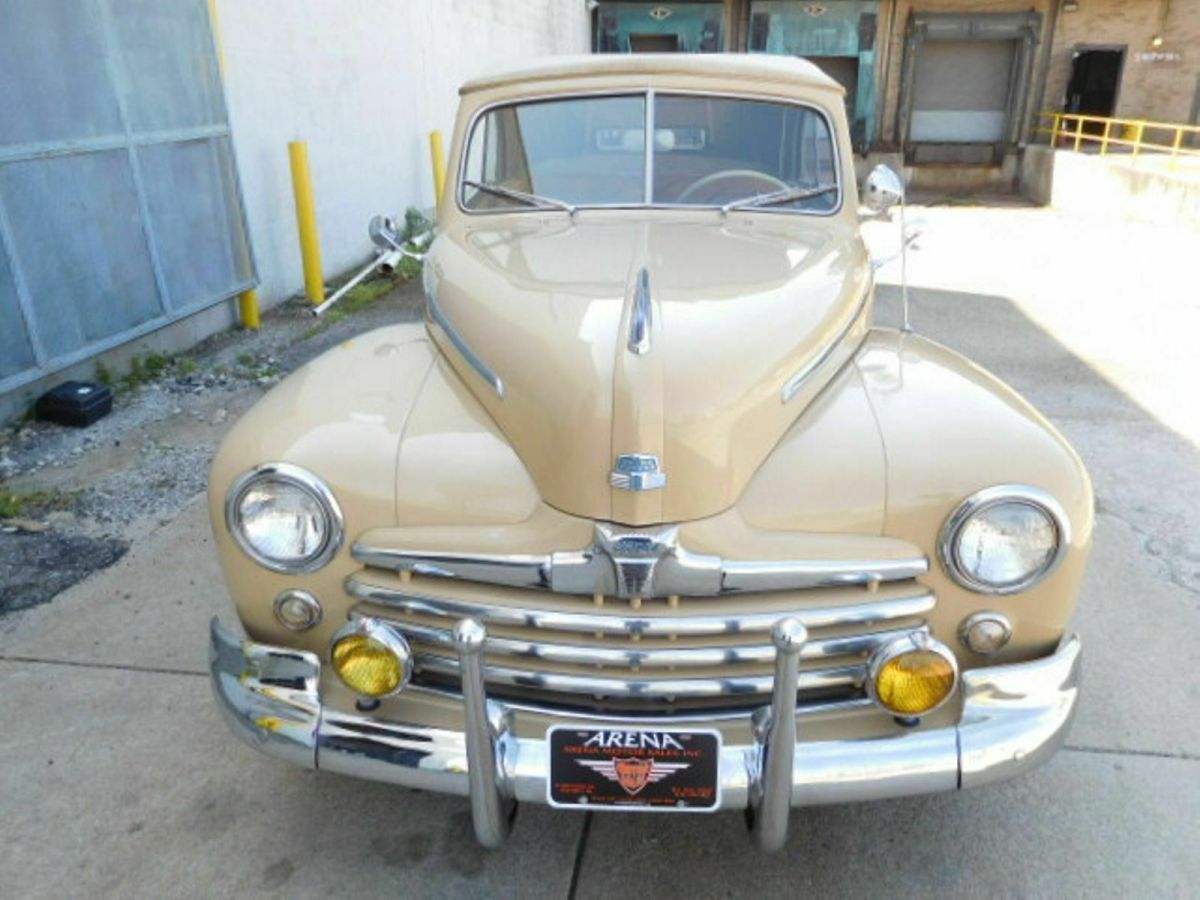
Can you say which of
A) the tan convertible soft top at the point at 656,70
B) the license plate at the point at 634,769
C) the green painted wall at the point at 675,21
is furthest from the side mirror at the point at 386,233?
the green painted wall at the point at 675,21

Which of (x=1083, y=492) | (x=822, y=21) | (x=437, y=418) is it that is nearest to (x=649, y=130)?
(x=437, y=418)

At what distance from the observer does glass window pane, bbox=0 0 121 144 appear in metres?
4.26

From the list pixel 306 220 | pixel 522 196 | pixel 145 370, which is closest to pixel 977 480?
pixel 522 196

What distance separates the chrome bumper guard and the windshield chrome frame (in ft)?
5.62

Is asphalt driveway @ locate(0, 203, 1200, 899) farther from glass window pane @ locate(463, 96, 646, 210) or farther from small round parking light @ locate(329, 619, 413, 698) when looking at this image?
glass window pane @ locate(463, 96, 646, 210)

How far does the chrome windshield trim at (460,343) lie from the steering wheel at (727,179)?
93 centimetres

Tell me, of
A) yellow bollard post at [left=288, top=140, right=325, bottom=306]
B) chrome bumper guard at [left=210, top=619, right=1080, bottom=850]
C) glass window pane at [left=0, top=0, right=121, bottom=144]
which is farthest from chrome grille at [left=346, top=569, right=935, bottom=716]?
yellow bollard post at [left=288, top=140, right=325, bottom=306]

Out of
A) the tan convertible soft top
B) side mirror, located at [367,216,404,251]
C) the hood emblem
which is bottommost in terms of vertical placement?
the hood emblem

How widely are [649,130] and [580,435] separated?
5.29 ft

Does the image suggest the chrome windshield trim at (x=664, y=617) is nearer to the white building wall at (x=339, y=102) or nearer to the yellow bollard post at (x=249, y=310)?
the yellow bollard post at (x=249, y=310)

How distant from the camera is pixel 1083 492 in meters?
1.88

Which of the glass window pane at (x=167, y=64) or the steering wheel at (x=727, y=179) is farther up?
the glass window pane at (x=167, y=64)

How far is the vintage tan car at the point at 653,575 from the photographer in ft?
5.70

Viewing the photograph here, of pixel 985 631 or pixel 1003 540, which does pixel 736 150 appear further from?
pixel 985 631
